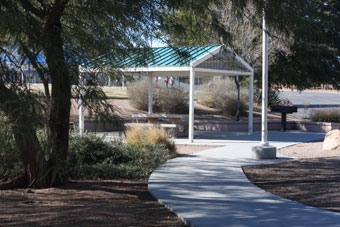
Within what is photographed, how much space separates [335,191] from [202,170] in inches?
120

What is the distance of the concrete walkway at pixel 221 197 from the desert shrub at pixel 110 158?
0.40 metres

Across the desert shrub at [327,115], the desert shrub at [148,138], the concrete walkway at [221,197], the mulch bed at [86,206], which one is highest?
the desert shrub at [327,115]

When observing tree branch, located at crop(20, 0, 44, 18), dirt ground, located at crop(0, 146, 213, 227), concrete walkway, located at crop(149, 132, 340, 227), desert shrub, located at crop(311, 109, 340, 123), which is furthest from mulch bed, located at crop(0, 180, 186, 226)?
desert shrub, located at crop(311, 109, 340, 123)

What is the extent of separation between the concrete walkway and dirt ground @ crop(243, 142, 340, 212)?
1.01ft

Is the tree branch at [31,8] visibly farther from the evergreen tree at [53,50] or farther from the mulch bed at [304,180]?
the mulch bed at [304,180]

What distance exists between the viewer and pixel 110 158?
10.7m

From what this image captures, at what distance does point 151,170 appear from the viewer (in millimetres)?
9891

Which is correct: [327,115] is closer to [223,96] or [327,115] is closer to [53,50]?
[223,96]

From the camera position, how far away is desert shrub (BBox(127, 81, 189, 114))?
967 inches

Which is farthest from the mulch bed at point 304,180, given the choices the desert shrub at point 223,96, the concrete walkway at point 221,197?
the desert shrub at point 223,96

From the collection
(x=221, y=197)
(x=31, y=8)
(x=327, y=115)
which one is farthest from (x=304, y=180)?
(x=327, y=115)

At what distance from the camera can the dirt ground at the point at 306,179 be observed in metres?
7.38

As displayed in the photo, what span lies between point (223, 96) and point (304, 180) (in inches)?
684

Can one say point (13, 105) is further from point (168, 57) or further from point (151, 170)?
point (168, 57)
